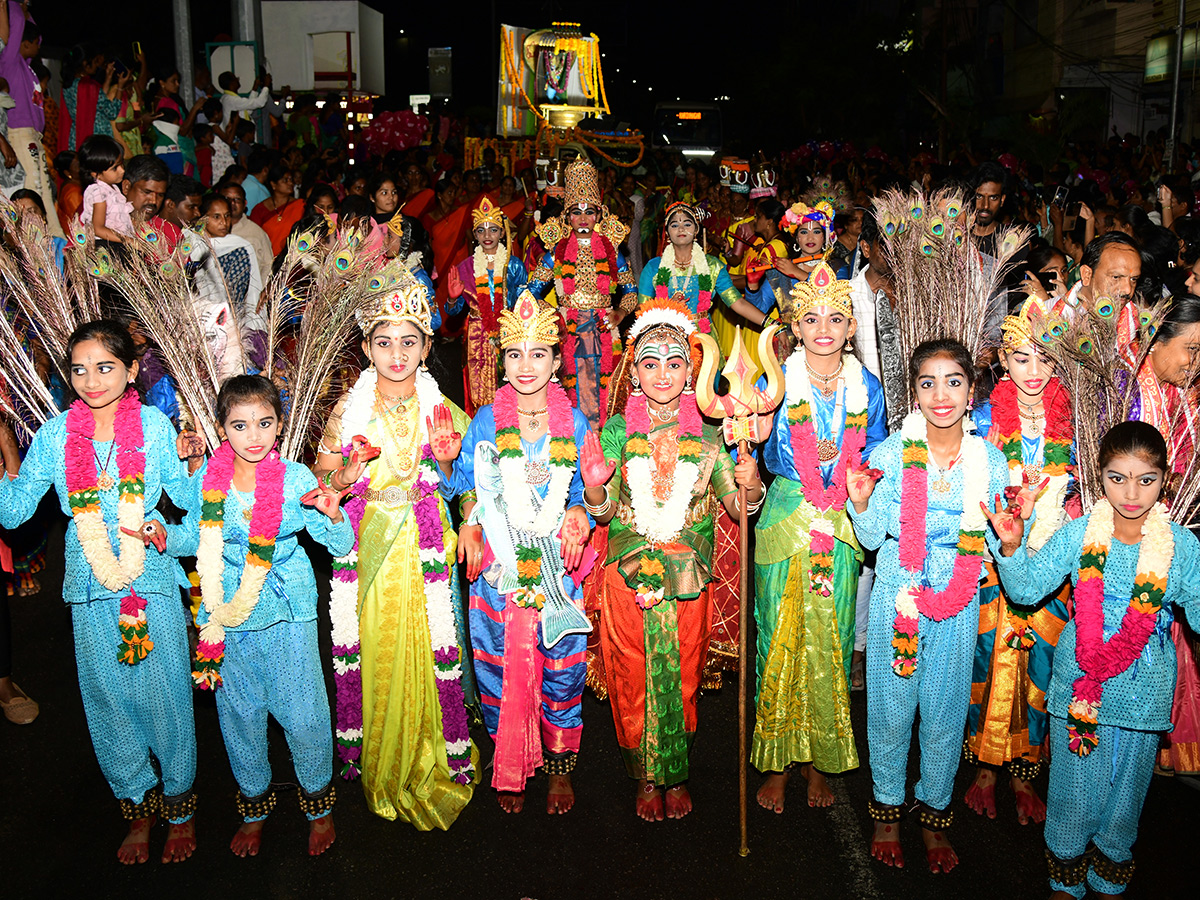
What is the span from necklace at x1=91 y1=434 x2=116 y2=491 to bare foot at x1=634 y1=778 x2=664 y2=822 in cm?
232

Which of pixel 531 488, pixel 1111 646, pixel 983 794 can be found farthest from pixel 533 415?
pixel 983 794

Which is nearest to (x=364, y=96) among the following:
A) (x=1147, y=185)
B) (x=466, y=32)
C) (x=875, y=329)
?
(x=1147, y=185)

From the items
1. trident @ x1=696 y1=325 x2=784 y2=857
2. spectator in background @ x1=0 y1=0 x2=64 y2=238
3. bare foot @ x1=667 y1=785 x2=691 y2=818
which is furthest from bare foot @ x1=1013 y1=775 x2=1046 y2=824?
spectator in background @ x1=0 y1=0 x2=64 y2=238

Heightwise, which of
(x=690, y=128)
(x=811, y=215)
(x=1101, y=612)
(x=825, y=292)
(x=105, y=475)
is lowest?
(x=1101, y=612)

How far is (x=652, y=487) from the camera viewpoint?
12.4 feet

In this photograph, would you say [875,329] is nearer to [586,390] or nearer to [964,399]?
[964,399]

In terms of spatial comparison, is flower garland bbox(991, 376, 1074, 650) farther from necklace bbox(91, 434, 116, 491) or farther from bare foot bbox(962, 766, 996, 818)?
necklace bbox(91, 434, 116, 491)

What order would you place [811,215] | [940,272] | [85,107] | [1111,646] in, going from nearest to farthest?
[1111,646] → [940,272] → [811,215] → [85,107]

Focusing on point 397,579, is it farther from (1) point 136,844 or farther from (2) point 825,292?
(2) point 825,292

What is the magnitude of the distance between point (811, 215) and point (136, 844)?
15.8 feet

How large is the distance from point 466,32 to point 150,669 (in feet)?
191

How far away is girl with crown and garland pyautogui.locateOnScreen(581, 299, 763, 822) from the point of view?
3740 millimetres

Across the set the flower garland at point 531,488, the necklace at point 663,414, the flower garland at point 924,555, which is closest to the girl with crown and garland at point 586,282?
the necklace at point 663,414

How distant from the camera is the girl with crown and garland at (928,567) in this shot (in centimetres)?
344
